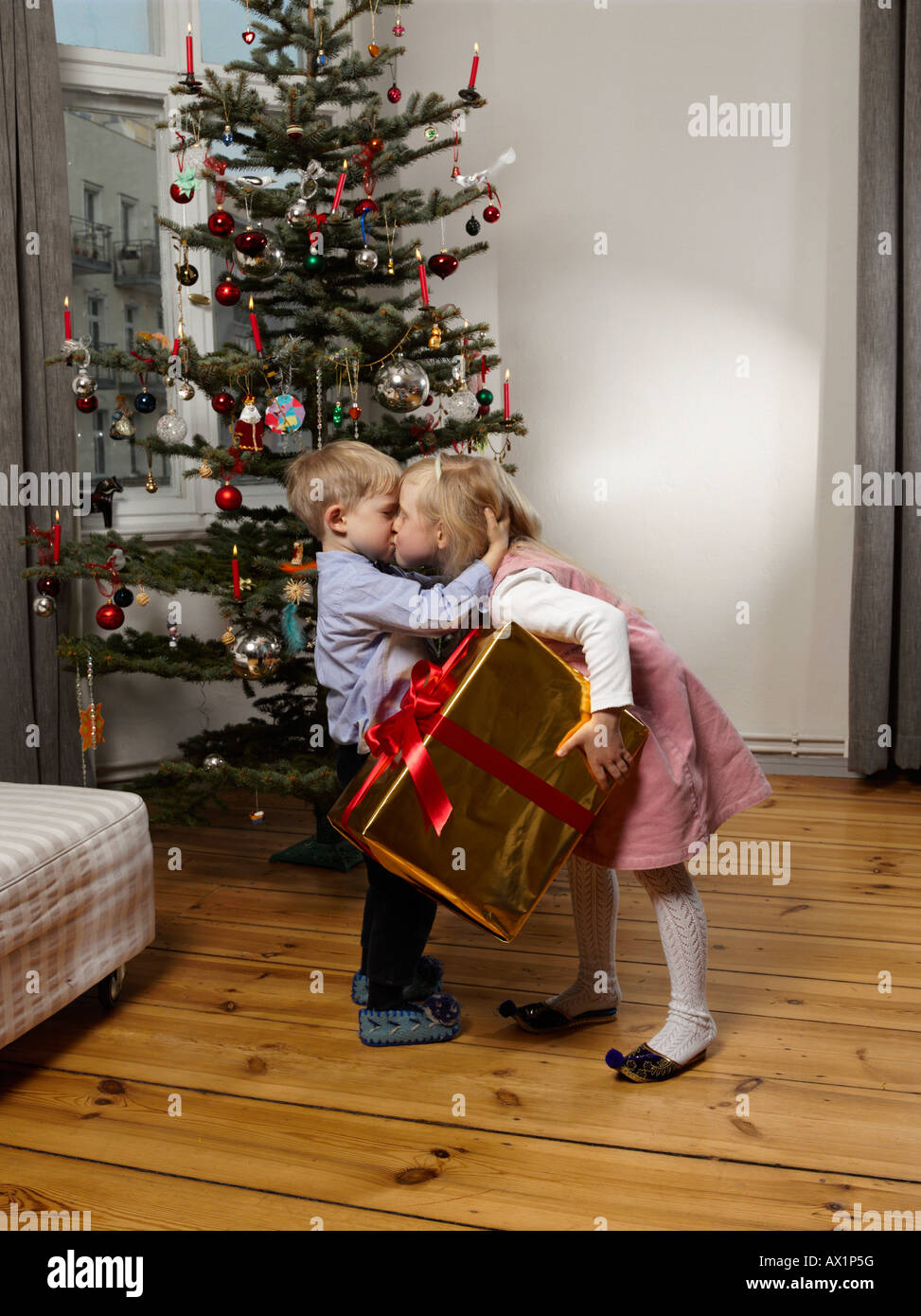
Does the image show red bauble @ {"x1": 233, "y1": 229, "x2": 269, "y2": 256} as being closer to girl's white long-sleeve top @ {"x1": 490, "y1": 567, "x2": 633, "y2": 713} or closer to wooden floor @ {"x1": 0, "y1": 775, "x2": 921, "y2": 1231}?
girl's white long-sleeve top @ {"x1": 490, "y1": 567, "x2": 633, "y2": 713}

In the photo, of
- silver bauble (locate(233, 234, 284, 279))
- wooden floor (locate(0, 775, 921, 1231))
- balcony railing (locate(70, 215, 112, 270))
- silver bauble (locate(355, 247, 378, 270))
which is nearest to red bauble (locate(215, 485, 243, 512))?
silver bauble (locate(233, 234, 284, 279))

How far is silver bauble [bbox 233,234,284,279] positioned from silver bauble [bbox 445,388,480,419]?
47 cm

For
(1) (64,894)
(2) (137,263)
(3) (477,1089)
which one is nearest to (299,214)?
(2) (137,263)

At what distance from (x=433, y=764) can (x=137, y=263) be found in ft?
7.92

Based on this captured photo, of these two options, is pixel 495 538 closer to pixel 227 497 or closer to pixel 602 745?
pixel 602 745

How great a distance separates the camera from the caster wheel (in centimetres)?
195

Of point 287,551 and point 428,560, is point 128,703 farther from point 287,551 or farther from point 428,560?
point 428,560

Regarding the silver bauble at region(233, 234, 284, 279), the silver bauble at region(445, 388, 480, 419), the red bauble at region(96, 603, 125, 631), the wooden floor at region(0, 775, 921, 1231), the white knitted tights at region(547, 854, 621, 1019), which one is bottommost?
the wooden floor at region(0, 775, 921, 1231)

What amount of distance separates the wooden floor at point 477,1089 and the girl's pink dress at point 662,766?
14.7 inches

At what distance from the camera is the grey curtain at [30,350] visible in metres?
2.79

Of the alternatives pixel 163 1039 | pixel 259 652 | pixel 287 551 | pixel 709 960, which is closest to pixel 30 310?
pixel 287 551

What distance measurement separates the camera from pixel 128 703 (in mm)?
3326

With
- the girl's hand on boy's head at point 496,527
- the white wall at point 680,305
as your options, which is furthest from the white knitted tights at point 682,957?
the white wall at point 680,305
